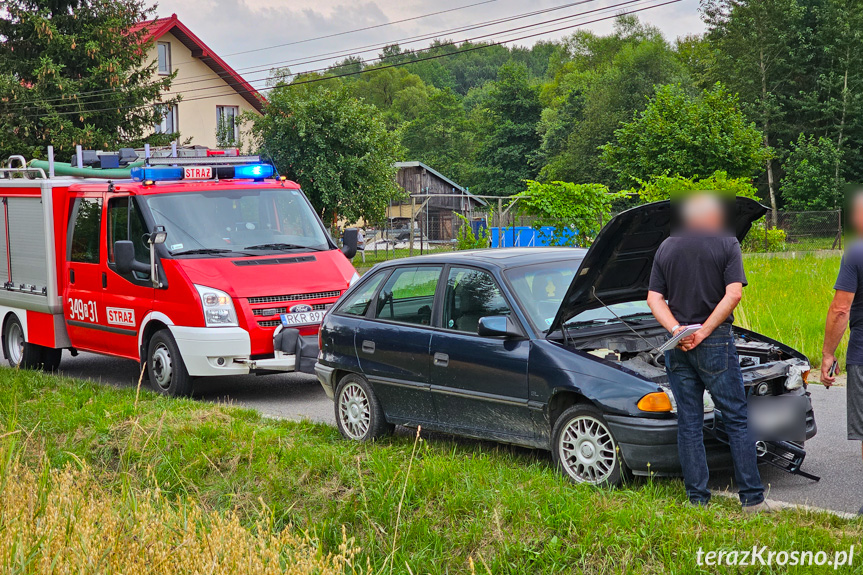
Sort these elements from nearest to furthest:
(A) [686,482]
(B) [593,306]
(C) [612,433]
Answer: (A) [686,482] < (C) [612,433] < (B) [593,306]

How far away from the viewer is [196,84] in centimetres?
4866

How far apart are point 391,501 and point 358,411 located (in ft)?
6.61

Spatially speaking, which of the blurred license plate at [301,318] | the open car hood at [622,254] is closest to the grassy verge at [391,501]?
the open car hood at [622,254]

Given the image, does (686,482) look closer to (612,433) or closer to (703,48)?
(612,433)

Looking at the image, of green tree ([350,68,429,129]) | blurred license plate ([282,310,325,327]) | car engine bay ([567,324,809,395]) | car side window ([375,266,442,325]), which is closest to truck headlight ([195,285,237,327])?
blurred license plate ([282,310,325,327])

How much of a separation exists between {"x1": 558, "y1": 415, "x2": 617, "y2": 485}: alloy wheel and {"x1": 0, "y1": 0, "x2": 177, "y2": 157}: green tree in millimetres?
30123

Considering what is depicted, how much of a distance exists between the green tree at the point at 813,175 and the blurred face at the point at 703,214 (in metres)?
43.2

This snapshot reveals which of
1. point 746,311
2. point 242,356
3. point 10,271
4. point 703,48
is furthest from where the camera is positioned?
point 703,48

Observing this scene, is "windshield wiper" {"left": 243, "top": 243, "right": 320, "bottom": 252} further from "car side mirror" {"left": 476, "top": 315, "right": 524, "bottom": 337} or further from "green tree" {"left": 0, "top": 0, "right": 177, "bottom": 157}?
"green tree" {"left": 0, "top": 0, "right": 177, "bottom": 157}

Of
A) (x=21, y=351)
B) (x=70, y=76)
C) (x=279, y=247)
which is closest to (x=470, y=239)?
(x=279, y=247)

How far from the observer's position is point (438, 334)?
6855mm

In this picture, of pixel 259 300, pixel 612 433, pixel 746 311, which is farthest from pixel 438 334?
pixel 746 311

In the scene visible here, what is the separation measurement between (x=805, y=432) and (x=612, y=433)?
132cm

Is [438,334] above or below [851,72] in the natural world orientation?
below
